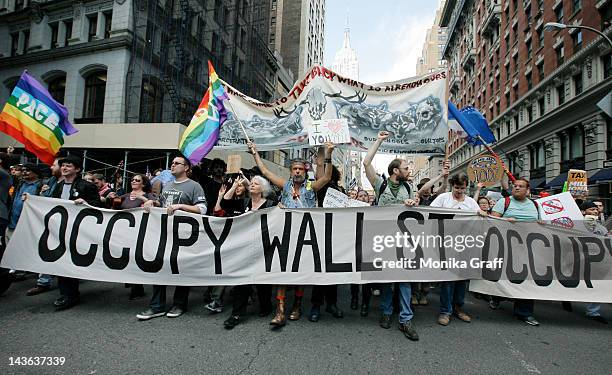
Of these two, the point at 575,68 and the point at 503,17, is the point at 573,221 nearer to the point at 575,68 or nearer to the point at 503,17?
the point at 575,68

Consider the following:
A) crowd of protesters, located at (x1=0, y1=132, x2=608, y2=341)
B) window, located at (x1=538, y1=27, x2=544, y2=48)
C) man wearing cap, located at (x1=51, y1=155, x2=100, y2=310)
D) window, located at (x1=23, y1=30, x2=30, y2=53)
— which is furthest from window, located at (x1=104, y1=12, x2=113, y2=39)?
window, located at (x1=538, y1=27, x2=544, y2=48)

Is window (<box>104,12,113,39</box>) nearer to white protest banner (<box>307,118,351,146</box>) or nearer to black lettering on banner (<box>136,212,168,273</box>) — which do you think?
black lettering on banner (<box>136,212,168,273</box>)

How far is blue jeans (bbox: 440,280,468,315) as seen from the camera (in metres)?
4.04

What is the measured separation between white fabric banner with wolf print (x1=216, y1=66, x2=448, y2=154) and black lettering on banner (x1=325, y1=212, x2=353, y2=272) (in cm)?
127

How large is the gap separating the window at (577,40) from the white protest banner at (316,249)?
22.2m

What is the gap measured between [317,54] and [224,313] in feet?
207

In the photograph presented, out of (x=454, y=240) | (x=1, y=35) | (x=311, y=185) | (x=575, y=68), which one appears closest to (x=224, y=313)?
(x=311, y=185)

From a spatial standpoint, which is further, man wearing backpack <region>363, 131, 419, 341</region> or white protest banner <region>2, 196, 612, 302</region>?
white protest banner <region>2, 196, 612, 302</region>

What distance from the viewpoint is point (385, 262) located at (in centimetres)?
396

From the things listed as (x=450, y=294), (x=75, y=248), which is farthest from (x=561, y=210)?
(x=75, y=248)

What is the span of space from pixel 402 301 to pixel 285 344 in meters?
1.49

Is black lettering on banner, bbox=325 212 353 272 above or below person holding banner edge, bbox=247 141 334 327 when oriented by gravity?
below

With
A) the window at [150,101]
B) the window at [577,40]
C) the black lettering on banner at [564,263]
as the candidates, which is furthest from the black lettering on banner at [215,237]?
the window at [577,40]

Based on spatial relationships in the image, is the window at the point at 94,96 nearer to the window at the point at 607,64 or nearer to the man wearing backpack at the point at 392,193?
the man wearing backpack at the point at 392,193
